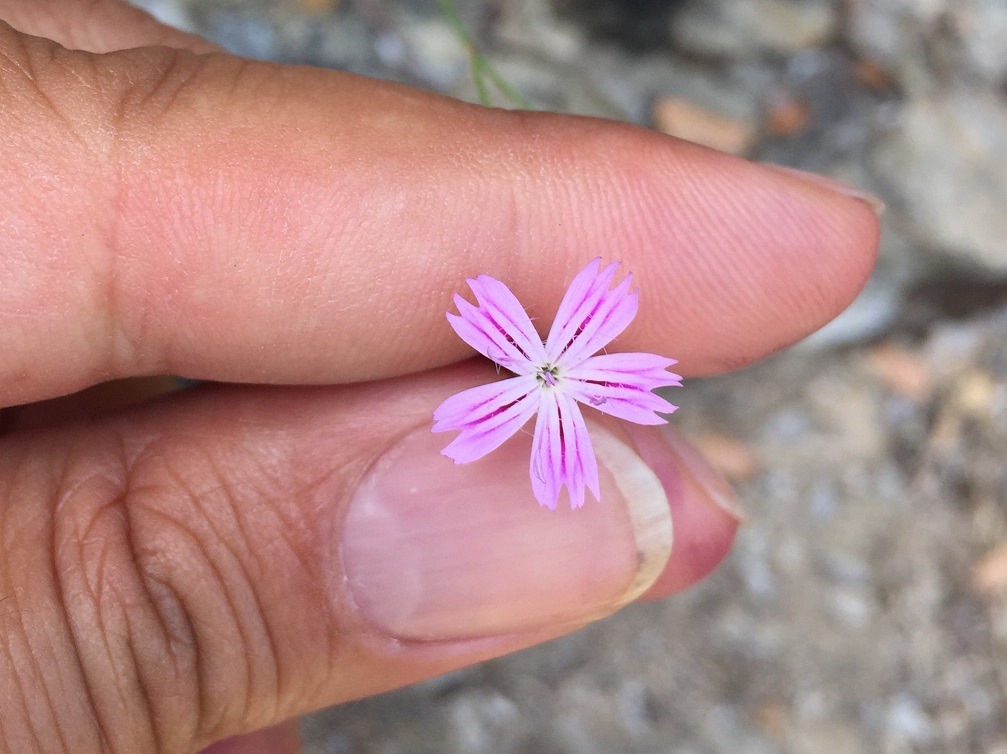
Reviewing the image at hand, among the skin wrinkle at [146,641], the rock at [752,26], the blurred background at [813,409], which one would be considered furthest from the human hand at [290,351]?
the rock at [752,26]

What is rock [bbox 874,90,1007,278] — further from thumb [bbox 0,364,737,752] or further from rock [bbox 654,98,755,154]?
thumb [bbox 0,364,737,752]

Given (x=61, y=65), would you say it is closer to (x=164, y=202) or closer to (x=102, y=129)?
(x=102, y=129)

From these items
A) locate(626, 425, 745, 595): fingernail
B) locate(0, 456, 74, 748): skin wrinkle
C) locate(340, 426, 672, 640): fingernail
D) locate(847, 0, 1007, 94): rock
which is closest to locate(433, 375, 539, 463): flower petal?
locate(340, 426, 672, 640): fingernail

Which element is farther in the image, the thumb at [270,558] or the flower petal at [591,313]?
the flower petal at [591,313]

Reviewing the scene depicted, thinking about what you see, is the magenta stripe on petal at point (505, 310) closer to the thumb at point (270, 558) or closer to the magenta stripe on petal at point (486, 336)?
the magenta stripe on petal at point (486, 336)

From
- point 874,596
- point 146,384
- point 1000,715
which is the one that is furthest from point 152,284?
point 1000,715

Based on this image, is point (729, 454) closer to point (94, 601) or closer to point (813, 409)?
point (813, 409)
